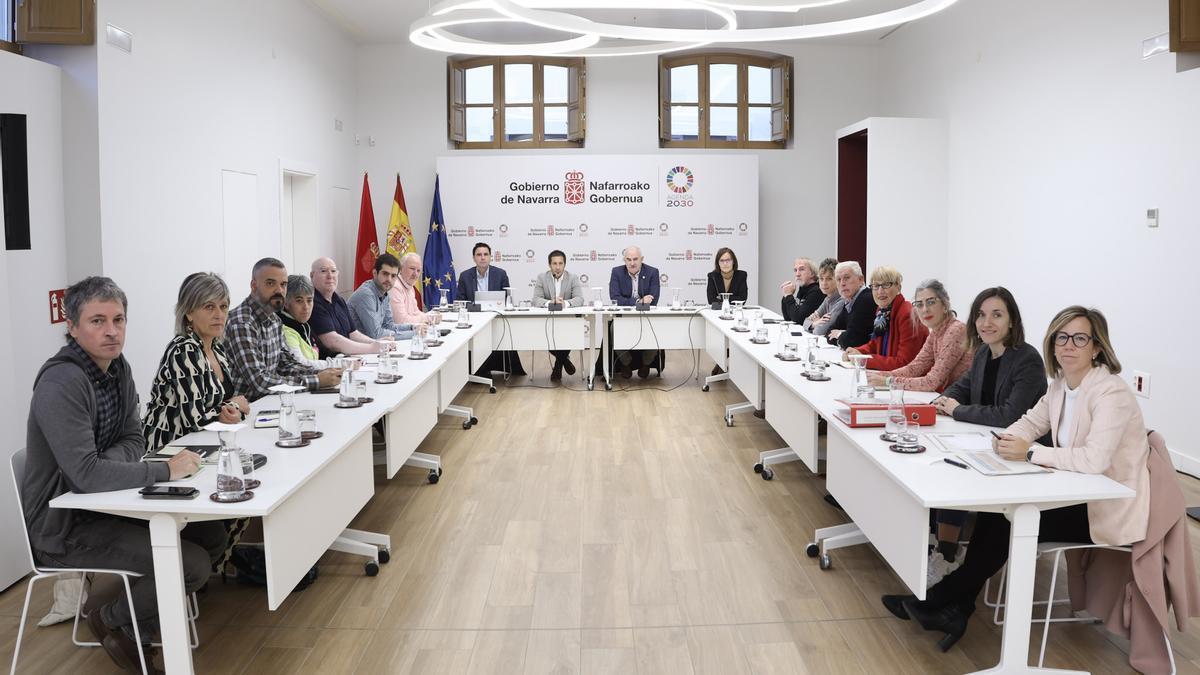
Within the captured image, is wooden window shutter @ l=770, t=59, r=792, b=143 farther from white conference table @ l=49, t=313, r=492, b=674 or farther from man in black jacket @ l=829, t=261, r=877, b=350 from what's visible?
white conference table @ l=49, t=313, r=492, b=674

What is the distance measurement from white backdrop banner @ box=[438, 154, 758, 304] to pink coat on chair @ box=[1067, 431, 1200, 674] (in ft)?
25.3

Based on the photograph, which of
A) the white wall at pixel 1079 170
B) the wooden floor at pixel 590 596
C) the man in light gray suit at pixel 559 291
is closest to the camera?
the wooden floor at pixel 590 596

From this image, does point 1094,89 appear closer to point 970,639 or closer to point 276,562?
point 970,639

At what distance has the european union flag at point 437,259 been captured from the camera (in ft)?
34.3

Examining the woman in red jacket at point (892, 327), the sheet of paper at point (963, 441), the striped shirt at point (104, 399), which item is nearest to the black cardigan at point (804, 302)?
the woman in red jacket at point (892, 327)

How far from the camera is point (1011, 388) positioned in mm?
3637

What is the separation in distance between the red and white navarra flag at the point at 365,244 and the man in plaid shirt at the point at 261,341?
230 inches

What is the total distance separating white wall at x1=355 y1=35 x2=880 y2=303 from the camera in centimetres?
1083

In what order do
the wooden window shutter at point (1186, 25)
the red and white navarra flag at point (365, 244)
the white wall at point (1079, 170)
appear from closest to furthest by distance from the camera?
the wooden window shutter at point (1186, 25) → the white wall at point (1079, 170) → the red and white navarra flag at point (365, 244)

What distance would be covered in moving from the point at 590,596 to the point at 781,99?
334 inches

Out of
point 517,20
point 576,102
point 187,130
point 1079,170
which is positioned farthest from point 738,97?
point 187,130

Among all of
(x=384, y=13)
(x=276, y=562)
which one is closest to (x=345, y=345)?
(x=276, y=562)

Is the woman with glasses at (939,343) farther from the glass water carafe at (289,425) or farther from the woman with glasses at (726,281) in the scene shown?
the woman with glasses at (726,281)

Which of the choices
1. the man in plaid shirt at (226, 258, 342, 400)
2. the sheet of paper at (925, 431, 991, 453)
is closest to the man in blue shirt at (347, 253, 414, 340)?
the man in plaid shirt at (226, 258, 342, 400)
